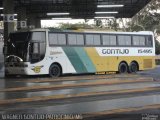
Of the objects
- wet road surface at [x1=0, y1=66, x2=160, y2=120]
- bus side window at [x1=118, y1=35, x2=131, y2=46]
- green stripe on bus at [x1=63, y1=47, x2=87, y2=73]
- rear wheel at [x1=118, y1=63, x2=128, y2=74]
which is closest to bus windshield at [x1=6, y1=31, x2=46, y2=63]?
green stripe on bus at [x1=63, y1=47, x2=87, y2=73]

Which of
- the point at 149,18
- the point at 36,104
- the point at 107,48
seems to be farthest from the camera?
the point at 149,18

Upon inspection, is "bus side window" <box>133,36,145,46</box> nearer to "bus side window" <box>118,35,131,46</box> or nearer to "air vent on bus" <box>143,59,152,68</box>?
"bus side window" <box>118,35,131,46</box>

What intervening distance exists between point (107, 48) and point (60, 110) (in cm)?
2006

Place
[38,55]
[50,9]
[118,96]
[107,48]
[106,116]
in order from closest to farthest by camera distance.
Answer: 1. [106,116]
2. [118,96]
3. [38,55]
4. [107,48]
5. [50,9]

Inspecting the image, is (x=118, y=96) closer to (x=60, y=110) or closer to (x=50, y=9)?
(x=60, y=110)

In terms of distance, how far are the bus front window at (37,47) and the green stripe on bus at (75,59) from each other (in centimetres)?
171

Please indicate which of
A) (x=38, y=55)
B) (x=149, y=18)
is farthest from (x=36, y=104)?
(x=149, y=18)

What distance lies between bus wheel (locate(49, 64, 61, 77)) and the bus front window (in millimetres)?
1028

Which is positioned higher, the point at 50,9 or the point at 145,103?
the point at 50,9

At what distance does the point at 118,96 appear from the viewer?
17.0m

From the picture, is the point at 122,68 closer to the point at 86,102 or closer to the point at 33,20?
the point at 86,102

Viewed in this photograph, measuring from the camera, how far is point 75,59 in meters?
30.6

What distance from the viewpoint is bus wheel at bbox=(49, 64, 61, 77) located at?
2936 cm

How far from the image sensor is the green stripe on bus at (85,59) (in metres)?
30.9
